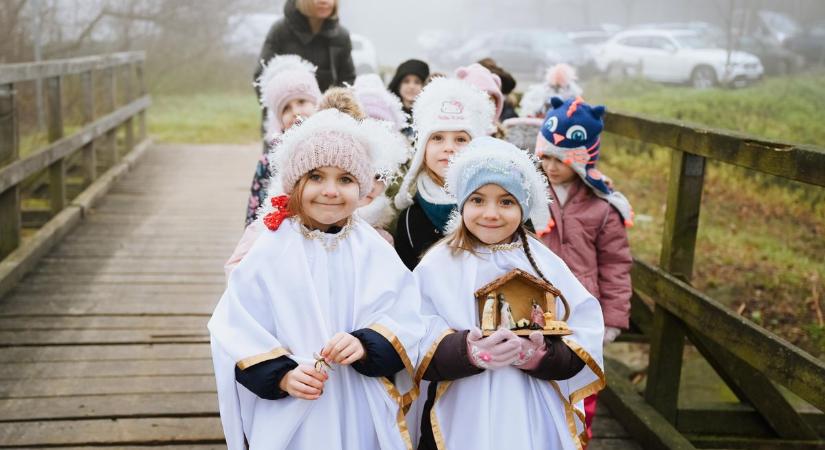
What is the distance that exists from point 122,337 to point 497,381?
281cm

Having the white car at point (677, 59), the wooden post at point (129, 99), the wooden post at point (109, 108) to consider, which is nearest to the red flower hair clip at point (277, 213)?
the wooden post at point (109, 108)

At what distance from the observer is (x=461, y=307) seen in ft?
8.29

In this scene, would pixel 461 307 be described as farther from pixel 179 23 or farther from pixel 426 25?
pixel 426 25

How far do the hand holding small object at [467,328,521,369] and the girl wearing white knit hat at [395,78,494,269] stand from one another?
80 cm

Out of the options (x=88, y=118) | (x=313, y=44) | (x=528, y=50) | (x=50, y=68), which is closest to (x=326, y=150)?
(x=313, y=44)

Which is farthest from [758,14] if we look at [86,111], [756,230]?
[86,111]

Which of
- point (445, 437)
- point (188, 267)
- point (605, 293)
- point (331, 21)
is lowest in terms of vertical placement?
point (188, 267)

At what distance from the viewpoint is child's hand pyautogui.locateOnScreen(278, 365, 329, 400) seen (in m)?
2.29

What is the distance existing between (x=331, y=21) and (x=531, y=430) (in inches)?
143

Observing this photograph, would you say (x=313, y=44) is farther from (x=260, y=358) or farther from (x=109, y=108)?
(x=109, y=108)

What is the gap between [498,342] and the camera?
238 centimetres

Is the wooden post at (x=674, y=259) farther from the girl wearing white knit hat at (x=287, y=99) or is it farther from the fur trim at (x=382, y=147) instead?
the girl wearing white knit hat at (x=287, y=99)

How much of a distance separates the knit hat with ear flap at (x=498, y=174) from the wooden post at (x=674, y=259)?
1261 mm

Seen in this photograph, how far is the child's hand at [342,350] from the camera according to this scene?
2.33 metres
